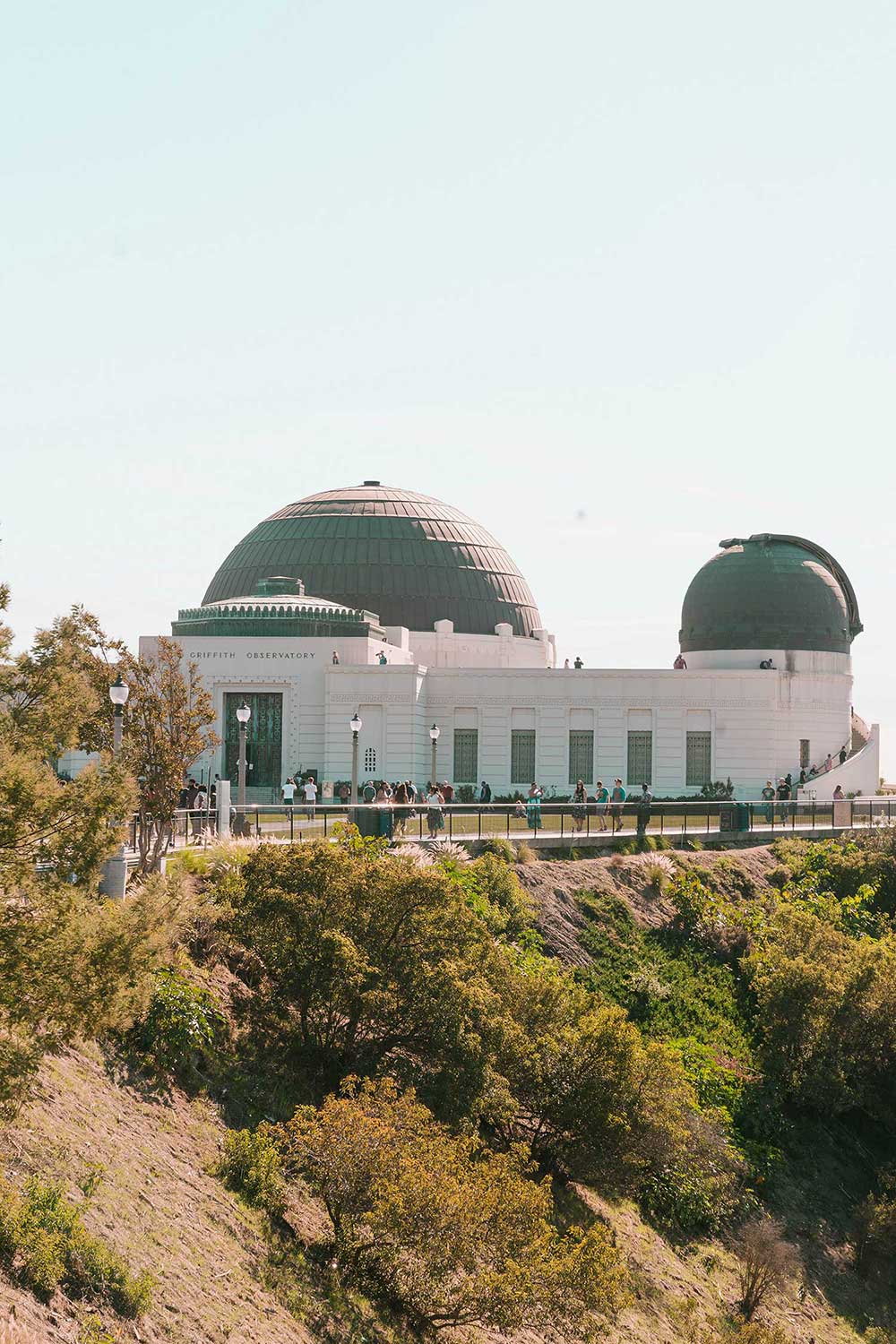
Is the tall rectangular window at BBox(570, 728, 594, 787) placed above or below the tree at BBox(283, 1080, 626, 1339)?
above

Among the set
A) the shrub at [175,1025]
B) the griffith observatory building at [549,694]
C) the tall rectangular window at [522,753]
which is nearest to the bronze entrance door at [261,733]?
the griffith observatory building at [549,694]

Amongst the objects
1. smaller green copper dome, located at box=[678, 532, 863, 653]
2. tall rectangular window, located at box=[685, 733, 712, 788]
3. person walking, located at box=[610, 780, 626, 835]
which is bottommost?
person walking, located at box=[610, 780, 626, 835]

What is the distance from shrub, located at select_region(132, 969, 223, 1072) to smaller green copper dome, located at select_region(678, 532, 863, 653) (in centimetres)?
3988

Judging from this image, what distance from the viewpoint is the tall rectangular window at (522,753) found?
52.1 metres

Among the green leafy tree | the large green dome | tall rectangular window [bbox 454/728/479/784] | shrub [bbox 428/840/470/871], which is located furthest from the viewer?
the large green dome

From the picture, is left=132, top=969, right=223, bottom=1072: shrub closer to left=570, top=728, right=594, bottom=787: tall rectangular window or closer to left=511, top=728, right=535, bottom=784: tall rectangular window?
left=511, top=728, right=535, bottom=784: tall rectangular window

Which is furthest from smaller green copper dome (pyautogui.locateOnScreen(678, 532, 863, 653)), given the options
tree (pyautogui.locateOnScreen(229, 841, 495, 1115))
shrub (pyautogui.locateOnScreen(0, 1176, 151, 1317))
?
shrub (pyautogui.locateOnScreen(0, 1176, 151, 1317))

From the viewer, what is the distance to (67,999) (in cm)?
1291

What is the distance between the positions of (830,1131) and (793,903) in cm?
860

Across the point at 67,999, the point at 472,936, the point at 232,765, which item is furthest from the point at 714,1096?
the point at 232,765

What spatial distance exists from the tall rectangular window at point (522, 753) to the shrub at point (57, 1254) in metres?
38.4

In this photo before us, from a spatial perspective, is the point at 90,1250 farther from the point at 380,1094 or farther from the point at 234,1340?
the point at 380,1094

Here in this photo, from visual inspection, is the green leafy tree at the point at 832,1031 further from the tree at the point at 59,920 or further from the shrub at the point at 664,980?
the tree at the point at 59,920

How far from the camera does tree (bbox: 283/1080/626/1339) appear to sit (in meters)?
16.1
